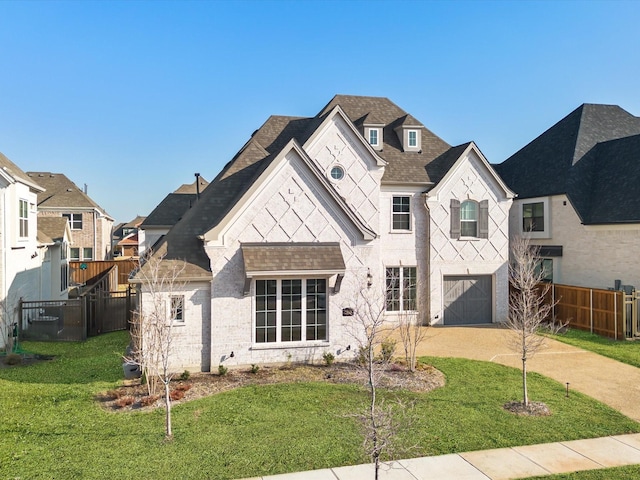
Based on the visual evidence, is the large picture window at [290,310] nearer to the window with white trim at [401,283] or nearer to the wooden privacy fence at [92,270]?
the window with white trim at [401,283]

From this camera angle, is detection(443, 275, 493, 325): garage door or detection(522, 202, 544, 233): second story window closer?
detection(443, 275, 493, 325): garage door

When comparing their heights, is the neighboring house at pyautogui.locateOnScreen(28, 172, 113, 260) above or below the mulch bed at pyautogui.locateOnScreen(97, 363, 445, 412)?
above

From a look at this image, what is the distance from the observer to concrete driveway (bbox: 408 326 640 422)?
12.7m

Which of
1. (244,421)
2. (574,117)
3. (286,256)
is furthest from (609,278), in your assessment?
(244,421)

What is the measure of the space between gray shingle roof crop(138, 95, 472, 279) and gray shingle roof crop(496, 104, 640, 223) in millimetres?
8197

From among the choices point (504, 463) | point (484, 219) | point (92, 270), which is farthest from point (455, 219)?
A: point (92, 270)

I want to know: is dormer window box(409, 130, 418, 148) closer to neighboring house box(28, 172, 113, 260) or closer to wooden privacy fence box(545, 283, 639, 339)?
wooden privacy fence box(545, 283, 639, 339)

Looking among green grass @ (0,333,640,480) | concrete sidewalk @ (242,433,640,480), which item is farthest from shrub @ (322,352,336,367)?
concrete sidewalk @ (242,433,640,480)

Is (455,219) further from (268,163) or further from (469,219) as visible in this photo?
(268,163)

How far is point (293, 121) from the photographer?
75.2 ft

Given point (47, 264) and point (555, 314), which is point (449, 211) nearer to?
point (555, 314)

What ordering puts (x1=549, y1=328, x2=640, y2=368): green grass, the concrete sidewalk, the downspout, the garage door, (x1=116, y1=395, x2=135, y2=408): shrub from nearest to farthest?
the concrete sidewalk < (x1=116, y1=395, x2=135, y2=408): shrub < (x1=549, y1=328, x2=640, y2=368): green grass < the downspout < the garage door

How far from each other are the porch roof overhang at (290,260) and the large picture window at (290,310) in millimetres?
652

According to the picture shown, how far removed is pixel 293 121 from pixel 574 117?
20.9 meters
